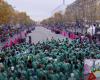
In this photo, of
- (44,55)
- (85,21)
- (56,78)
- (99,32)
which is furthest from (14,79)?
(85,21)

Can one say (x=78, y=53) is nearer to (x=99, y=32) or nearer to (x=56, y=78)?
(x=56, y=78)

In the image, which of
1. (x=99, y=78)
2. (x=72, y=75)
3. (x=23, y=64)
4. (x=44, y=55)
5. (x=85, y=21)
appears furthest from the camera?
(x=85, y=21)

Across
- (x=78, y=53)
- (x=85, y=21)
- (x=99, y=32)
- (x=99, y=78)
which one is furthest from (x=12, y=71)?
(x=85, y=21)

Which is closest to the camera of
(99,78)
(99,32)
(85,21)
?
(99,78)

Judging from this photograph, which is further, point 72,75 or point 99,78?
point 72,75

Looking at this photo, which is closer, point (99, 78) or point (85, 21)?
point (99, 78)

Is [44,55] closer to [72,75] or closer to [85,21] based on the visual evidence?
[72,75]

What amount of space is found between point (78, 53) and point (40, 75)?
579 cm

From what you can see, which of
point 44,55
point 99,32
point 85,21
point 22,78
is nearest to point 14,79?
point 22,78

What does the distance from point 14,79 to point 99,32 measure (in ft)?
102

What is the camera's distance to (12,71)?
60.8ft

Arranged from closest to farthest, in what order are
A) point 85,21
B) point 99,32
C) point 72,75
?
point 72,75
point 99,32
point 85,21

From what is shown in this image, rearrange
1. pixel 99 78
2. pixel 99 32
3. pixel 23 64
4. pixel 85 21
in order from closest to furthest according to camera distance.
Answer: pixel 99 78
pixel 23 64
pixel 99 32
pixel 85 21

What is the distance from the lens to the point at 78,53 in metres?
23.3
